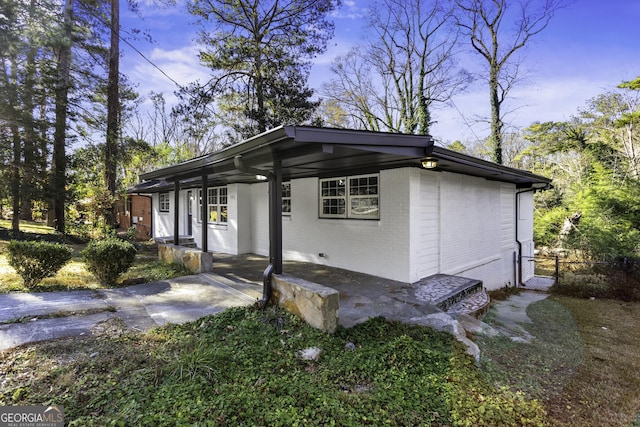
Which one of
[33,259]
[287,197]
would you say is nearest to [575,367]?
[287,197]

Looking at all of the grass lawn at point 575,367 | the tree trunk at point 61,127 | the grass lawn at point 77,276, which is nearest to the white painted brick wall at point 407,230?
the grass lawn at point 575,367

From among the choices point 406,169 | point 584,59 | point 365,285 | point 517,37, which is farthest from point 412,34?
point 365,285

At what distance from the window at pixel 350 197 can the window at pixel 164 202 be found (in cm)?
888

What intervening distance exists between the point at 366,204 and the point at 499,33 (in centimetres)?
1726

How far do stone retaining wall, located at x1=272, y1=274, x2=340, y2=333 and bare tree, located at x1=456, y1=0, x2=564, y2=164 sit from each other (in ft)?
53.4

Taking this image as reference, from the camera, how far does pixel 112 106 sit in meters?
11.6

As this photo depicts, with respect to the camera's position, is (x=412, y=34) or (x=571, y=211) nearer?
(x=571, y=211)

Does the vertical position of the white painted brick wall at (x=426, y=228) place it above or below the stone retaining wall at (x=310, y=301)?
above

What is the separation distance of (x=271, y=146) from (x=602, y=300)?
9.30 m

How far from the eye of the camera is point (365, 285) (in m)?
5.99

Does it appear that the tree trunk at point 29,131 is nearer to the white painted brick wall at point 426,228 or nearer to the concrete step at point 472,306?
the white painted brick wall at point 426,228

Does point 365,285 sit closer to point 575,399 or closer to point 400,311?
point 400,311

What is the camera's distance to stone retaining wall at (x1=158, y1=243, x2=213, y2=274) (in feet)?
23.4

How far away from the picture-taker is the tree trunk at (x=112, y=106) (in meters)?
11.4
